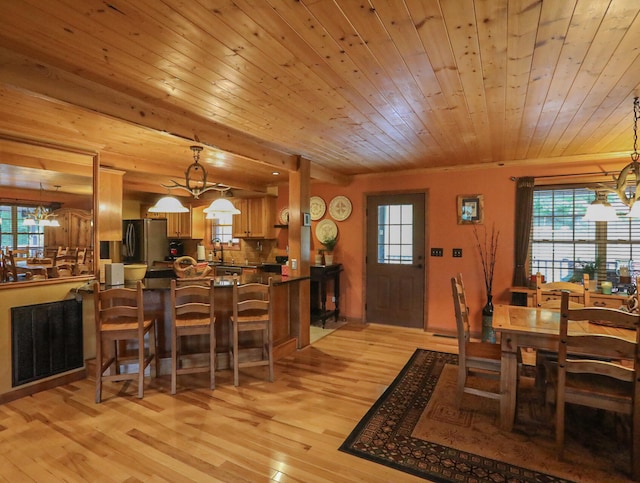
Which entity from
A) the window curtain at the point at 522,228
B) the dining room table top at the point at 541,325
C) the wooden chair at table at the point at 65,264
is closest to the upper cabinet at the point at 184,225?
the wooden chair at table at the point at 65,264

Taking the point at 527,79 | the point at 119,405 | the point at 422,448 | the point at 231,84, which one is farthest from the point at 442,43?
the point at 119,405

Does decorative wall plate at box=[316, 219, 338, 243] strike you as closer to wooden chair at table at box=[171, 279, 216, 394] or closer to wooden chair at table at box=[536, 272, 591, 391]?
wooden chair at table at box=[171, 279, 216, 394]

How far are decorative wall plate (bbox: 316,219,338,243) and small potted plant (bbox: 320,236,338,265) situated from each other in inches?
2.9

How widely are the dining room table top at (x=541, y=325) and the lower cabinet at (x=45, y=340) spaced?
3.82 metres

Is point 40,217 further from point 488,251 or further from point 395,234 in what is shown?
point 488,251

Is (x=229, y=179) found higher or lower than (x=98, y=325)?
higher

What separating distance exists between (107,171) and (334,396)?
3.84m

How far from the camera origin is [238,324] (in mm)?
3422

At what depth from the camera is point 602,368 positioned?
2096mm

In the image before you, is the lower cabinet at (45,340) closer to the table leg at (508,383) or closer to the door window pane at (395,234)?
the table leg at (508,383)

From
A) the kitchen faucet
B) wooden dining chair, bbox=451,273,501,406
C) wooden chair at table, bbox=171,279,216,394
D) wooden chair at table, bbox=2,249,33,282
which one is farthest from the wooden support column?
the kitchen faucet

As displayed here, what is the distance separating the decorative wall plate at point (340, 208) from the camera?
232 inches

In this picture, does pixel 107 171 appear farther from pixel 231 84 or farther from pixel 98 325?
pixel 231 84

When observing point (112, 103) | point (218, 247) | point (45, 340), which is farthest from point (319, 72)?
point (218, 247)
